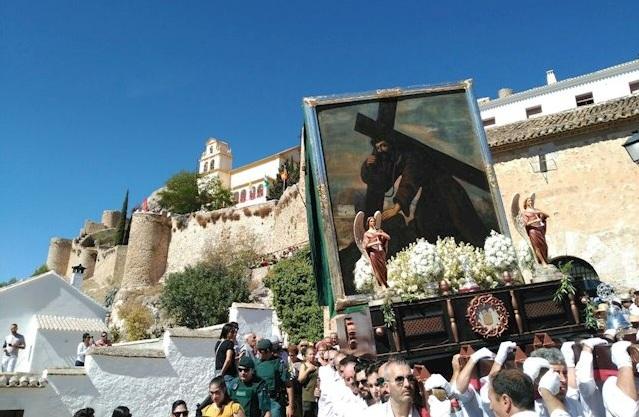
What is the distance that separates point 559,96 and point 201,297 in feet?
72.2

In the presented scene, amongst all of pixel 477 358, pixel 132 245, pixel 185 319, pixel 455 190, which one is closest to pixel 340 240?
pixel 455 190

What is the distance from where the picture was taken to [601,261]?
39.7 ft

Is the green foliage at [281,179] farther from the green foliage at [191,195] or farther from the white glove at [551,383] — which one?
the white glove at [551,383]

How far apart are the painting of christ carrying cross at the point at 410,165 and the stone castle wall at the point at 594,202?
14.0ft

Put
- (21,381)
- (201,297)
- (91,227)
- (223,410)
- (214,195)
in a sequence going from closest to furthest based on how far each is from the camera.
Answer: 1. (223,410)
2. (21,381)
3. (201,297)
4. (214,195)
5. (91,227)

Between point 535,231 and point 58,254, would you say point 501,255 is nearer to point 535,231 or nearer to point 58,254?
point 535,231

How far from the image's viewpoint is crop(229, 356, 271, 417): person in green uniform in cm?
461

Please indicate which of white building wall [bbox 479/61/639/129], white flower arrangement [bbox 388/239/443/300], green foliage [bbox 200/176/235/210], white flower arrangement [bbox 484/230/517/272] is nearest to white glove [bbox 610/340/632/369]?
white flower arrangement [bbox 388/239/443/300]

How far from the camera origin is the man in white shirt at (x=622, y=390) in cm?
262

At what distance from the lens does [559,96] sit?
25.2m

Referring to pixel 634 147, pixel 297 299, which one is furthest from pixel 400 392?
pixel 297 299

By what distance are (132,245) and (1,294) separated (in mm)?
31849

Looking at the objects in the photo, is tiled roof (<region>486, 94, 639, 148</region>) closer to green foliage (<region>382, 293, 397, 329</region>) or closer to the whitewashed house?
green foliage (<region>382, 293, 397, 329</region>)

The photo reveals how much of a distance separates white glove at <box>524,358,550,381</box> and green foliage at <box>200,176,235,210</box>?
49.3 m
